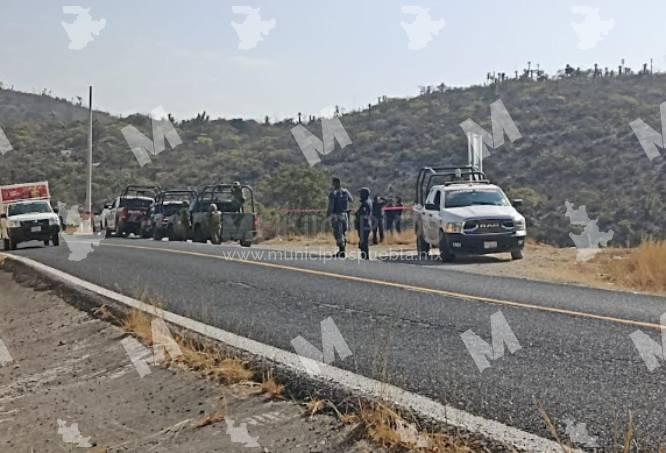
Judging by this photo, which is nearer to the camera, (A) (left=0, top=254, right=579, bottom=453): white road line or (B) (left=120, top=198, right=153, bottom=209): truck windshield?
(A) (left=0, top=254, right=579, bottom=453): white road line

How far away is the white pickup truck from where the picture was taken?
65.3 ft

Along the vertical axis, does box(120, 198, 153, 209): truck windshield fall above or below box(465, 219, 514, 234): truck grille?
above

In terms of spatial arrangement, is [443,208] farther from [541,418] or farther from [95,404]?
[541,418]

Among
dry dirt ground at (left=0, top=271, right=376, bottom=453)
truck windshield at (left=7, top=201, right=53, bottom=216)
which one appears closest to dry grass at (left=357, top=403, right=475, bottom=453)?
dry dirt ground at (left=0, top=271, right=376, bottom=453)

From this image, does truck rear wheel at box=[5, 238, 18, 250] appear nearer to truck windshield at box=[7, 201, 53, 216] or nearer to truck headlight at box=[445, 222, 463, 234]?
truck windshield at box=[7, 201, 53, 216]

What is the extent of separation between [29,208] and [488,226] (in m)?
18.8

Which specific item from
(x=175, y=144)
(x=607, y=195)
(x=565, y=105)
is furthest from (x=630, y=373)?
(x=175, y=144)

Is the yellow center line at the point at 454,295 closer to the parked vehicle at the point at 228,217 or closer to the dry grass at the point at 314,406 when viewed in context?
the dry grass at the point at 314,406

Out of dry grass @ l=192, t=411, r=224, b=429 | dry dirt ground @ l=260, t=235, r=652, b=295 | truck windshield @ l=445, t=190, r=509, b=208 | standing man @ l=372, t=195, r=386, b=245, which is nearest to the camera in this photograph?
dry grass @ l=192, t=411, r=224, b=429

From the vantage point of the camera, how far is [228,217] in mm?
27891

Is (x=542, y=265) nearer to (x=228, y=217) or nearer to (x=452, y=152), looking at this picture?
(x=228, y=217)

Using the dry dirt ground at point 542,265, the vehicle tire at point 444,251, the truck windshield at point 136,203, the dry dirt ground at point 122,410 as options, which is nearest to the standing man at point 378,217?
the dry dirt ground at point 542,265

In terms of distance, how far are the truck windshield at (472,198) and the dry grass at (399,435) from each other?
1563 centimetres

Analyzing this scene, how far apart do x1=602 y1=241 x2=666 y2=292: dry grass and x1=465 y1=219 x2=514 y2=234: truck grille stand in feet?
7.77
